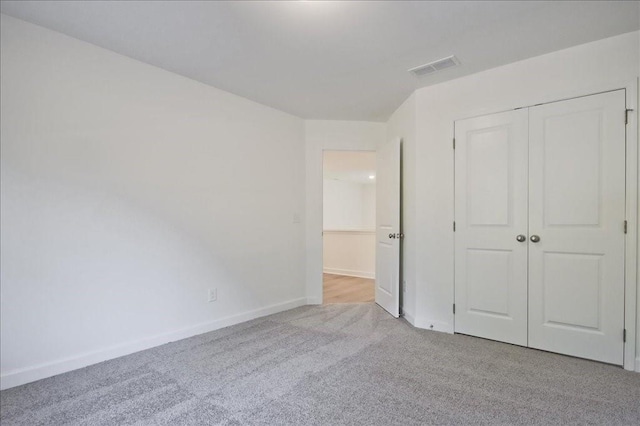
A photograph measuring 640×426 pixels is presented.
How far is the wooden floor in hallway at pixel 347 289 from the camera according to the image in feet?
15.0

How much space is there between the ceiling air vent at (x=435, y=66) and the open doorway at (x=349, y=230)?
73.6 inches

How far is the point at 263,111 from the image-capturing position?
3.83 metres

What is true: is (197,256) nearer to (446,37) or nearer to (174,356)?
(174,356)

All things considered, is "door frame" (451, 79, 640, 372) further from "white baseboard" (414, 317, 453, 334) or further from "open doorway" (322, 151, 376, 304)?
"open doorway" (322, 151, 376, 304)

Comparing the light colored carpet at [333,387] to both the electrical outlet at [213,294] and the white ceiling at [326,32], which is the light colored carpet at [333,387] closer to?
the electrical outlet at [213,294]

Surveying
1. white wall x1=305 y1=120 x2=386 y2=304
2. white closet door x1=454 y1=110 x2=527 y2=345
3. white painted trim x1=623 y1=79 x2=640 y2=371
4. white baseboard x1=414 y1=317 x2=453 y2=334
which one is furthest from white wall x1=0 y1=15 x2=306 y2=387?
white painted trim x1=623 y1=79 x2=640 y2=371

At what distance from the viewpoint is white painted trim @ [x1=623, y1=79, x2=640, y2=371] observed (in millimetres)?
2307

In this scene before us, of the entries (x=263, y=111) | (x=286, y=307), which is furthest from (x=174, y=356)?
(x=263, y=111)

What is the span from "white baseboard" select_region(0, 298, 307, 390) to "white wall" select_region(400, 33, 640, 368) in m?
1.86

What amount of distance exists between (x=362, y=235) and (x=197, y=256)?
3.96 metres

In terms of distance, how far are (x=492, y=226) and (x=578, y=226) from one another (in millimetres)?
597

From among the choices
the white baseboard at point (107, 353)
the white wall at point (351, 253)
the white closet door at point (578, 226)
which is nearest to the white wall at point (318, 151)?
the white baseboard at point (107, 353)

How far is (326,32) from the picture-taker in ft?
7.55

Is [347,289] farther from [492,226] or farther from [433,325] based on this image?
[492,226]
